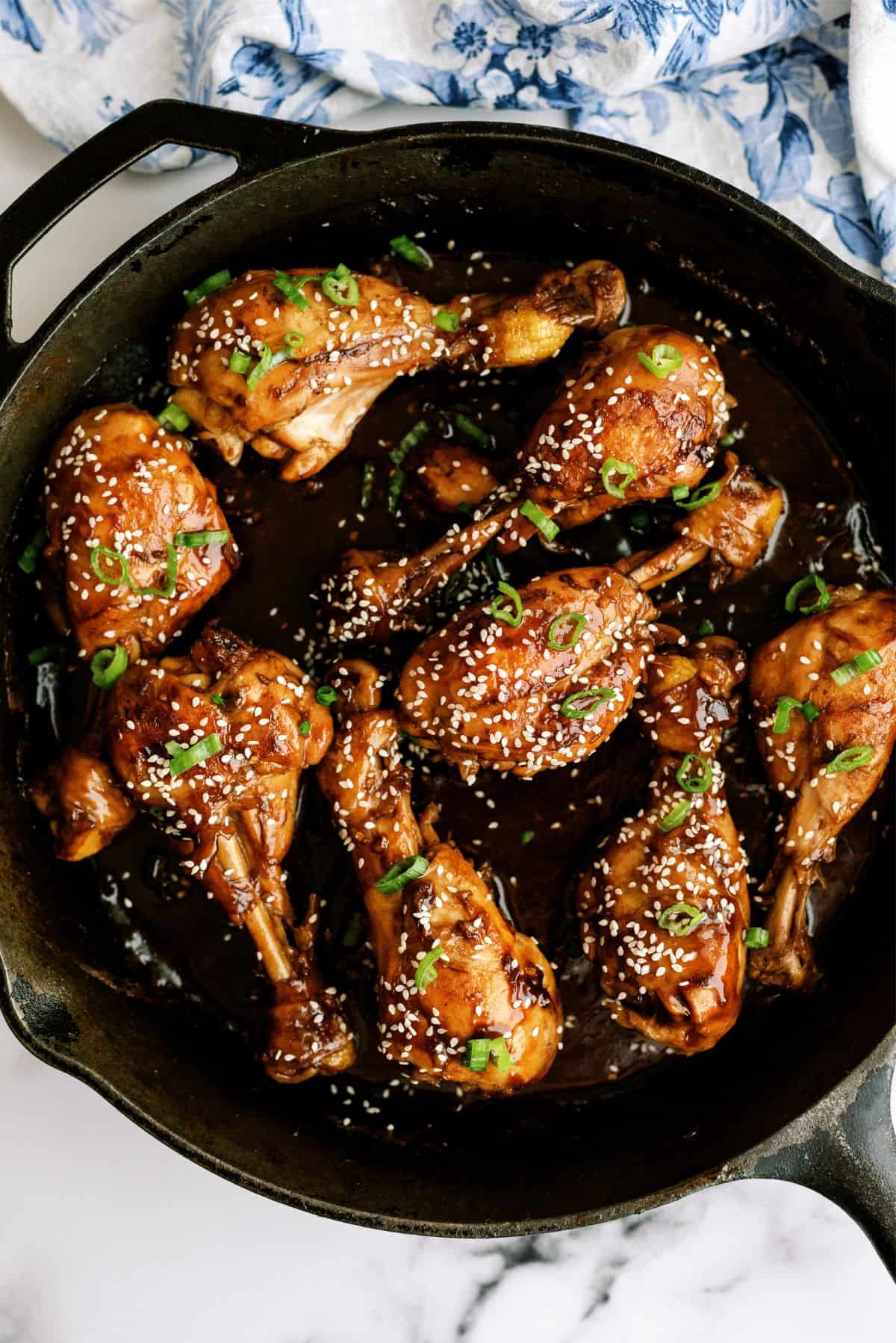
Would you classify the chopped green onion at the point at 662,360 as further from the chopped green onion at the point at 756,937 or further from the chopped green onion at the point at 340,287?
the chopped green onion at the point at 756,937

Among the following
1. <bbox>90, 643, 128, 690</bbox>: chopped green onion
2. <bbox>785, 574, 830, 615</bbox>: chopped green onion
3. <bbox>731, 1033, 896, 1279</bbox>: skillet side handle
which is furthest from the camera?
<bbox>785, 574, 830, 615</bbox>: chopped green onion

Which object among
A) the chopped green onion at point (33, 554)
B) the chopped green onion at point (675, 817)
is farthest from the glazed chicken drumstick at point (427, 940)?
the chopped green onion at point (33, 554)

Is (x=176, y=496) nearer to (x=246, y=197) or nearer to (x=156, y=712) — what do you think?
(x=156, y=712)

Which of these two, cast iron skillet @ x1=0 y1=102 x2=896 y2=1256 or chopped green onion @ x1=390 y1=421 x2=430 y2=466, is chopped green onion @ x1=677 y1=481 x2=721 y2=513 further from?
chopped green onion @ x1=390 y1=421 x2=430 y2=466

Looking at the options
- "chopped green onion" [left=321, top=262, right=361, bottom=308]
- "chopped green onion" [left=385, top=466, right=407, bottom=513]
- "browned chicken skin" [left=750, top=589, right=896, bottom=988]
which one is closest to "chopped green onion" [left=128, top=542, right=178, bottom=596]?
"chopped green onion" [left=385, top=466, right=407, bottom=513]

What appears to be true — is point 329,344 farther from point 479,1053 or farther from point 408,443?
point 479,1053

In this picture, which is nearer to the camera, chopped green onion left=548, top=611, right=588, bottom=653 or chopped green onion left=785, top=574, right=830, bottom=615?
chopped green onion left=548, top=611, right=588, bottom=653

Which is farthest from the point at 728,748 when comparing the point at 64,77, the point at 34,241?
the point at 64,77

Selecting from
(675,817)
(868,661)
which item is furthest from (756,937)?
(868,661)
